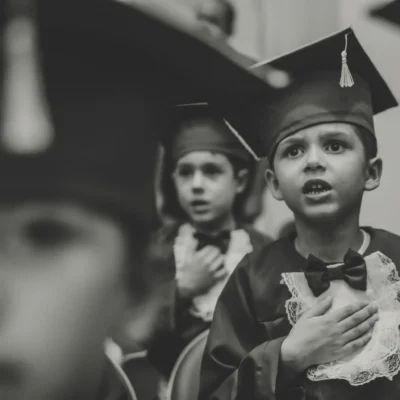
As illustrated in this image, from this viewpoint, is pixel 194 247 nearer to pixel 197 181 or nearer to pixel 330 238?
pixel 197 181

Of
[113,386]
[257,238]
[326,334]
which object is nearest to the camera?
[326,334]

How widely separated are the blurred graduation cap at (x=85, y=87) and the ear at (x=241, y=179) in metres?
0.19

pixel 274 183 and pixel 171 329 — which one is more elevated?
pixel 274 183

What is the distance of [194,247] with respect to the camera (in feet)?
3.90

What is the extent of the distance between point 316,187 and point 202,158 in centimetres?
34

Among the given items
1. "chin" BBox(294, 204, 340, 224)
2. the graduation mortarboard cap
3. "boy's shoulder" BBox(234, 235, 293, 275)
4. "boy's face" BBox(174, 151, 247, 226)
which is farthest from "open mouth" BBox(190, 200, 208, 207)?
"chin" BBox(294, 204, 340, 224)

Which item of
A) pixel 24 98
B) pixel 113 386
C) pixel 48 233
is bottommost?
pixel 113 386

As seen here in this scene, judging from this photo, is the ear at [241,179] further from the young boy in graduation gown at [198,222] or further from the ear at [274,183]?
the ear at [274,183]

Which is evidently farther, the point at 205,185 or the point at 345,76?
the point at 205,185

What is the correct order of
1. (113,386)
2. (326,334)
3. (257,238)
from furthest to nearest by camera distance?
(257,238), (113,386), (326,334)

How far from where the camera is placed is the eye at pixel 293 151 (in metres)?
0.88

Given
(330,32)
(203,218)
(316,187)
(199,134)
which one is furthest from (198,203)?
(330,32)

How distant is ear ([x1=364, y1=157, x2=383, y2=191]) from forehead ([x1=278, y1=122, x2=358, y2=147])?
0.23ft

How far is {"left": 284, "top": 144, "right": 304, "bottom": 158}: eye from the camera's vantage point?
2.89ft
